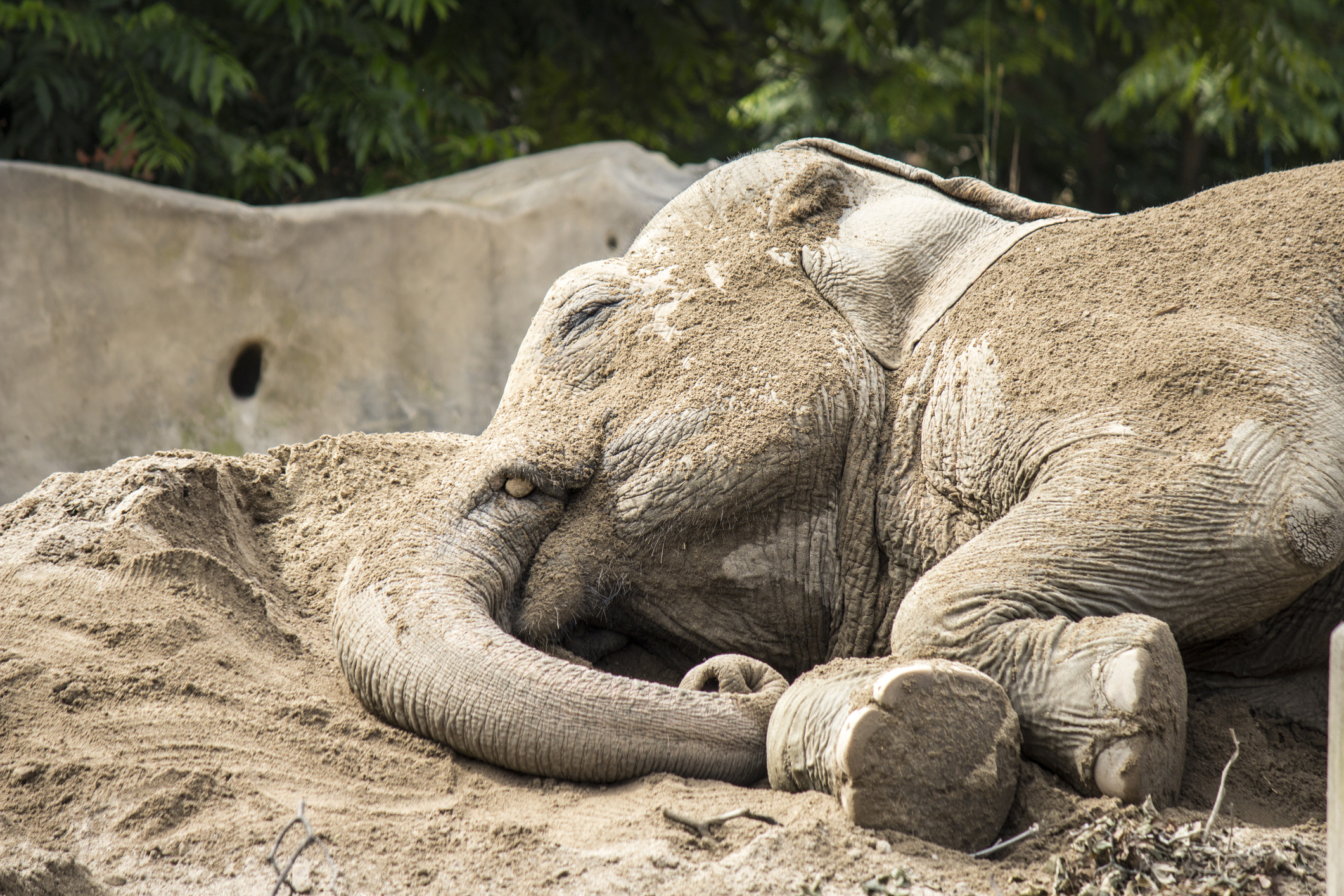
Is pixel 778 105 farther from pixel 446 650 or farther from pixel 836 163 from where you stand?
pixel 446 650

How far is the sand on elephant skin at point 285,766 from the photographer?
189 cm

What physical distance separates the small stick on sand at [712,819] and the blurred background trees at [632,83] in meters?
3.67

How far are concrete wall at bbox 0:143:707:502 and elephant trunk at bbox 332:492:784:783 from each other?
352cm

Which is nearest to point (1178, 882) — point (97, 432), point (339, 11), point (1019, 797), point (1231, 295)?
point (1019, 797)

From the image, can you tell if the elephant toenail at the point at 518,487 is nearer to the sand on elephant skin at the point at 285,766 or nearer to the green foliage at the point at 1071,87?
the sand on elephant skin at the point at 285,766

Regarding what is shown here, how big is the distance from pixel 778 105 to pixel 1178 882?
8.18 m

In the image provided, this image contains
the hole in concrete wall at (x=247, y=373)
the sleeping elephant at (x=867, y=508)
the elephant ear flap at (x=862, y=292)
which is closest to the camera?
the sleeping elephant at (x=867, y=508)

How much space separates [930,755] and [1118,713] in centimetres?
32

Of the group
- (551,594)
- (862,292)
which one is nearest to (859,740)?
(551,594)

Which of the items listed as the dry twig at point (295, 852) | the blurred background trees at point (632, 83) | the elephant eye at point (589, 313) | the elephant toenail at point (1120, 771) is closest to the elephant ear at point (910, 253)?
the elephant eye at point (589, 313)

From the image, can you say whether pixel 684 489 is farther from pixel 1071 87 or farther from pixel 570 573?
pixel 1071 87

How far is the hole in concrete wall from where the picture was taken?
6.04 meters

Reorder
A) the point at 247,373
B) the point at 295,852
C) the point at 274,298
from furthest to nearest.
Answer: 1. the point at 247,373
2. the point at 274,298
3. the point at 295,852

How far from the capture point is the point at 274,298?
19.6 feet
